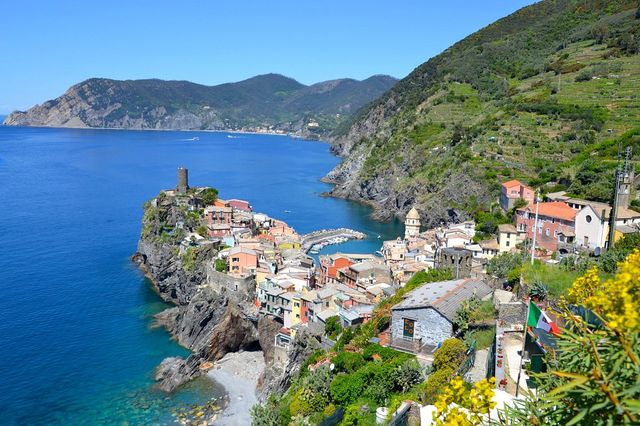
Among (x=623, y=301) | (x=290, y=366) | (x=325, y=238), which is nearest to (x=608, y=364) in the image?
(x=623, y=301)

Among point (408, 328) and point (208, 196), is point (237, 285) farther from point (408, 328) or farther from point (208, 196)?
point (208, 196)

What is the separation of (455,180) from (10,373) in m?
53.9

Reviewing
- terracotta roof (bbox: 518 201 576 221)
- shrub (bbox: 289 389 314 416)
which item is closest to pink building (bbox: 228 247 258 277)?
shrub (bbox: 289 389 314 416)

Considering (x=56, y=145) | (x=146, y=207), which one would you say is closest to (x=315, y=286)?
(x=146, y=207)

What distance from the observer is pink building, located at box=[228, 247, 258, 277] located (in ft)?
141

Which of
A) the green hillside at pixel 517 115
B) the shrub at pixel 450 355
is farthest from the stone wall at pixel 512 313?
the green hillside at pixel 517 115

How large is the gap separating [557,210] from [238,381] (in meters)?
23.3

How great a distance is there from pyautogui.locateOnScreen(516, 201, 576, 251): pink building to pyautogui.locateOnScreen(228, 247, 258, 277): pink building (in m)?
21.1

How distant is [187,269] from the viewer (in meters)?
47.3

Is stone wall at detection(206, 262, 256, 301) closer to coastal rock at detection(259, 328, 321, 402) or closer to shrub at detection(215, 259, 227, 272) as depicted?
shrub at detection(215, 259, 227, 272)

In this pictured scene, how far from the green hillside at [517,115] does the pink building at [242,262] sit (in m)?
25.6

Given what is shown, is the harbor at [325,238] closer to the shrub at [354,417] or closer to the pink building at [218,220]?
the pink building at [218,220]

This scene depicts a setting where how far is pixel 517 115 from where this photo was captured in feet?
229

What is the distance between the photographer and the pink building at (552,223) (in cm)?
3311
